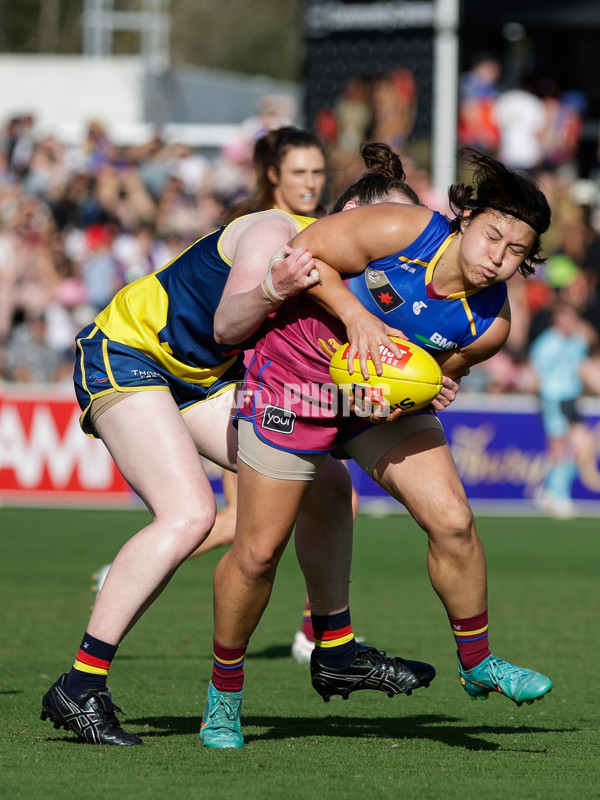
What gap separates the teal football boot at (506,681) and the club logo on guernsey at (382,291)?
3.99ft

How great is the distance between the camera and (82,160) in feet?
56.5

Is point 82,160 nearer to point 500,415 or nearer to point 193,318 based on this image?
point 500,415

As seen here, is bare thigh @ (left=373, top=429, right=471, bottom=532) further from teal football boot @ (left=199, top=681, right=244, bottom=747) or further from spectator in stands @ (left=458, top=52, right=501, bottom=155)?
spectator in stands @ (left=458, top=52, right=501, bottom=155)

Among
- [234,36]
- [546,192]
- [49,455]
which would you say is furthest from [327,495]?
[234,36]

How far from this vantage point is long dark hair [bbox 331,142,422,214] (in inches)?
187

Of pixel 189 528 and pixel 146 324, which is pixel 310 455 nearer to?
pixel 189 528

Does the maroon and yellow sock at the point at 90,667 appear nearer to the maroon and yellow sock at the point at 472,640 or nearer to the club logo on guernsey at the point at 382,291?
the maroon and yellow sock at the point at 472,640

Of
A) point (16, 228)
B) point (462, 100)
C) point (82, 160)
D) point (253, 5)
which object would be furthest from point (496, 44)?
point (253, 5)

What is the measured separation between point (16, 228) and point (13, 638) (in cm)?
1043

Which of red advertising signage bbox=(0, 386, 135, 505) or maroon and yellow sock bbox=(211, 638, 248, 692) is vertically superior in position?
maroon and yellow sock bbox=(211, 638, 248, 692)

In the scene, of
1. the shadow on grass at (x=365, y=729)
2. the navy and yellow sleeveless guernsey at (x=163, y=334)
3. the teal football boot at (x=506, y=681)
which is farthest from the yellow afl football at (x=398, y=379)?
the shadow on grass at (x=365, y=729)

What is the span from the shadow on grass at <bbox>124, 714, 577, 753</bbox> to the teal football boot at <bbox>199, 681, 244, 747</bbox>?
0.13 meters

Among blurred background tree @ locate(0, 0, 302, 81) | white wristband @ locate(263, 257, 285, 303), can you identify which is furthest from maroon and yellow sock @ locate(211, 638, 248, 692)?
blurred background tree @ locate(0, 0, 302, 81)

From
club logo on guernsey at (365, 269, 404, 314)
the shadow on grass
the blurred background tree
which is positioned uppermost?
the blurred background tree
